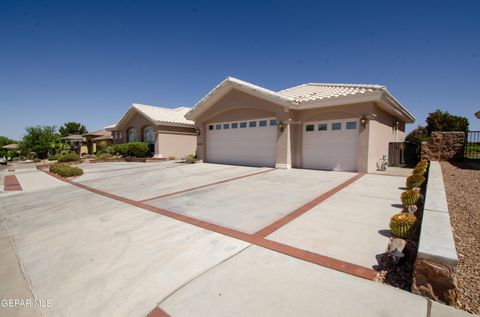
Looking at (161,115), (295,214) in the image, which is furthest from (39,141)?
(295,214)

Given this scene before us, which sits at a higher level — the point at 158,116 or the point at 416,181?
the point at 158,116

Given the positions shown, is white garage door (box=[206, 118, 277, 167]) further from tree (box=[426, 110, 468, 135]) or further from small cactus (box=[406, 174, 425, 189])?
tree (box=[426, 110, 468, 135])

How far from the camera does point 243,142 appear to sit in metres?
14.9

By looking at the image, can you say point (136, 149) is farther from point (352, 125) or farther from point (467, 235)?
point (467, 235)

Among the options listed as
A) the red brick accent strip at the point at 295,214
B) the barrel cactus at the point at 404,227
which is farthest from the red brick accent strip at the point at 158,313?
the barrel cactus at the point at 404,227

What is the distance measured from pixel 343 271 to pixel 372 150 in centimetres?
989

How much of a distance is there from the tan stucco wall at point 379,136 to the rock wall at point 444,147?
6.38ft

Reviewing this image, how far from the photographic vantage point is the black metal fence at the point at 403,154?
45.4 ft

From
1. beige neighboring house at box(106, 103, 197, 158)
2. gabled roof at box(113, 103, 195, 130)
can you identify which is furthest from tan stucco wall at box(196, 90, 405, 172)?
beige neighboring house at box(106, 103, 197, 158)

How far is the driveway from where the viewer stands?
2430mm

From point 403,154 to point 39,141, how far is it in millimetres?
44151

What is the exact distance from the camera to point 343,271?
2904 millimetres

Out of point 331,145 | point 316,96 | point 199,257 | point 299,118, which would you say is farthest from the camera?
point 299,118

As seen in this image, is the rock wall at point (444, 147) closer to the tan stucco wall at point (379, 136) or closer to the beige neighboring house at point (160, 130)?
the tan stucco wall at point (379, 136)
